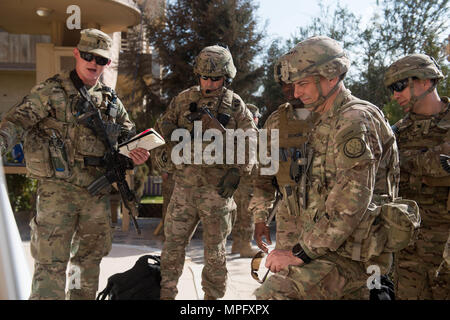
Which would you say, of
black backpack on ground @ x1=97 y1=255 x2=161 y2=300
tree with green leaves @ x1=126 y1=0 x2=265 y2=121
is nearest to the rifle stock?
black backpack on ground @ x1=97 y1=255 x2=161 y2=300

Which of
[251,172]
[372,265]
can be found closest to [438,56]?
[251,172]

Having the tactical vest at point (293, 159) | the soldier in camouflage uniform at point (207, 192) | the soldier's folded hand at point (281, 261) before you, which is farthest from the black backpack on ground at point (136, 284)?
the soldier's folded hand at point (281, 261)

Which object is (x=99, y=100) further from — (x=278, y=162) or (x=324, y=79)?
(x=324, y=79)

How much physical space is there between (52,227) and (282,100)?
771 cm

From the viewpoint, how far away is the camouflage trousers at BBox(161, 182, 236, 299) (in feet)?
12.9

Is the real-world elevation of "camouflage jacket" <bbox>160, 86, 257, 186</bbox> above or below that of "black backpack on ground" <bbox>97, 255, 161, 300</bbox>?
above

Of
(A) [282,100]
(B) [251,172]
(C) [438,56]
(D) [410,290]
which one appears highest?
(C) [438,56]

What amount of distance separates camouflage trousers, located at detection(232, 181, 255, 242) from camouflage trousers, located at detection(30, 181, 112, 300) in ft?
9.77

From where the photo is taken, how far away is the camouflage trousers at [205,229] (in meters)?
3.92

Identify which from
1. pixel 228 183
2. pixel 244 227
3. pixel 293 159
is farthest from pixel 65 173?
pixel 244 227

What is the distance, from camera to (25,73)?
13359mm

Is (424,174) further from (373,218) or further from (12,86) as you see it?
(12,86)

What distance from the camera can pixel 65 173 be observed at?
341 centimetres

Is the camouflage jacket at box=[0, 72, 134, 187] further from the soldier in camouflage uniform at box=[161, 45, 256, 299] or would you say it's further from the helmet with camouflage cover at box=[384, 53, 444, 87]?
the helmet with camouflage cover at box=[384, 53, 444, 87]
